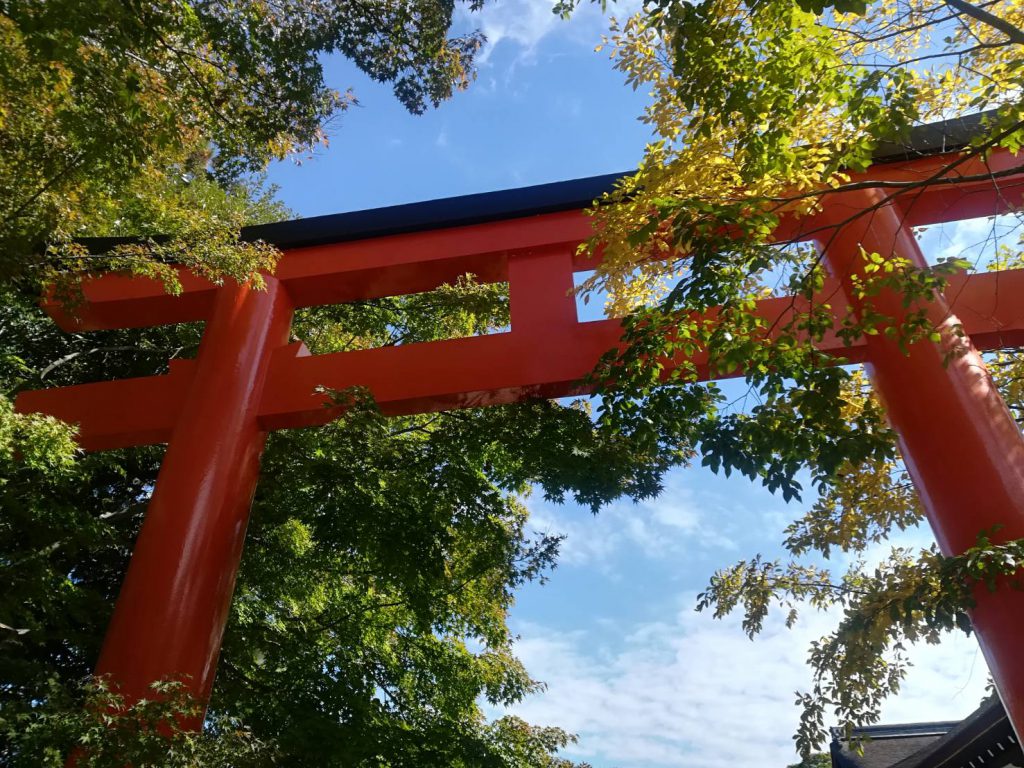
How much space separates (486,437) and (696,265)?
2665 millimetres

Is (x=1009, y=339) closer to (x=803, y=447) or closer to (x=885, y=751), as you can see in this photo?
(x=803, y=447)

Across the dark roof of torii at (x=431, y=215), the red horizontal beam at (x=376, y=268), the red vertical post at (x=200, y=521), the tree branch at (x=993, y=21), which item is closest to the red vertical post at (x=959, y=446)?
the tree branch at (x=993, y=21)

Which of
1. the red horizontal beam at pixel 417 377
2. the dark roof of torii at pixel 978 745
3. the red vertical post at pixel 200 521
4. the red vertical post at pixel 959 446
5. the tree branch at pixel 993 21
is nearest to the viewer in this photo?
the tree branch at pixel 993 21

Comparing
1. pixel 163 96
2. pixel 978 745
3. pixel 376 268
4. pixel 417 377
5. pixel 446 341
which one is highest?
pixel 376 268

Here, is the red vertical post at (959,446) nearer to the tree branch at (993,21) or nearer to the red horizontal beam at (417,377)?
the red horizontal beam at (417,377)

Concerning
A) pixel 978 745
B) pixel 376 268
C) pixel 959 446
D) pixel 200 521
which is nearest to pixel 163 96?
pixel 376 268

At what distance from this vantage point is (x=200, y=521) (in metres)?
3.99

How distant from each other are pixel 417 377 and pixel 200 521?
152cm

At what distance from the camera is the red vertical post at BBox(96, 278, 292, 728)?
3646mm

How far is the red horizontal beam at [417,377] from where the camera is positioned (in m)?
3.96

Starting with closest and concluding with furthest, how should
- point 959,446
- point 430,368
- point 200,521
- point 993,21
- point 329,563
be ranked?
1. point 993,21
2. point 959,446
3. point 200,521
4. point 430,368
5. point 329,563

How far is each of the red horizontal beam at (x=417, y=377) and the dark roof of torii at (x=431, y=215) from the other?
905 millimetres

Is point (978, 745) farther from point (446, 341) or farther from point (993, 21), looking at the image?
point (993, 21)

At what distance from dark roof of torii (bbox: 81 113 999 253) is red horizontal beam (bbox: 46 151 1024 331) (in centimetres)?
6
